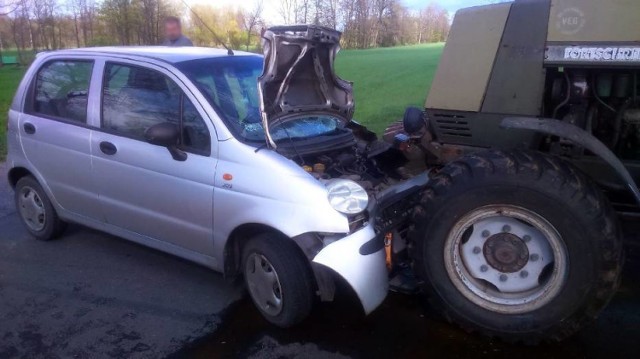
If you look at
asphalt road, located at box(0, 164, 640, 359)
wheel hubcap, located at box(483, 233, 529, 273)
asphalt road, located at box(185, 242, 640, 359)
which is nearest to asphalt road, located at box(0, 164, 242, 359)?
asphalt road, located at box(0, 164, 640, 359)

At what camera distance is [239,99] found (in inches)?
160

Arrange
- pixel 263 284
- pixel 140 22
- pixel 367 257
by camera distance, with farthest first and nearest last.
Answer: pixel 140 22
pixel 263 284
pixel 367 257

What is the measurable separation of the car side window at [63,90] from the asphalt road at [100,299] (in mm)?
1269

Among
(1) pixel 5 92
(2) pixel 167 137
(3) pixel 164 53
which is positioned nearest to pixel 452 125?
(2) pixel 167 137

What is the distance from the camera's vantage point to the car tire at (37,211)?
500 cm

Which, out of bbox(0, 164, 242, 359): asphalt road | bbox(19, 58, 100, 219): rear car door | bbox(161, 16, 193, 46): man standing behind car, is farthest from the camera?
bbox(161, 16, 193, 46): man standing behind car

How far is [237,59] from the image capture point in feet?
14.6


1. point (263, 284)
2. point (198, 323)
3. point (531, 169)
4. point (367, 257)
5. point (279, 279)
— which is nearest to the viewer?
point (531, 169)

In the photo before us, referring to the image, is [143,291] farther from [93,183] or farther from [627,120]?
[627,120]

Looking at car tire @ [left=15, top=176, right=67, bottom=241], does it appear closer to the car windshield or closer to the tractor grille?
the car windshield

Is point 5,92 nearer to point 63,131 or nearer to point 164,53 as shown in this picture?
point 63,131

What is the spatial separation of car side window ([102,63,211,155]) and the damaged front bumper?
1.18 meters

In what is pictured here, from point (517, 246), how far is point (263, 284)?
1.65 meters

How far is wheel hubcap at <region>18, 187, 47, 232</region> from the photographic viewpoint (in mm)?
5078
